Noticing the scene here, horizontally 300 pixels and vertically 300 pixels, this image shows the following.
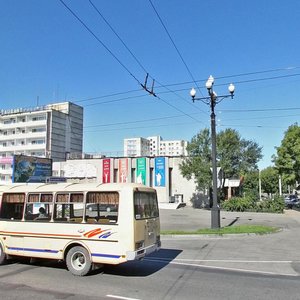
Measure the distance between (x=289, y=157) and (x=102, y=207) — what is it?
40511 millimetres

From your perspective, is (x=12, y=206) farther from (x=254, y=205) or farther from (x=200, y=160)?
(x=200, y=160)

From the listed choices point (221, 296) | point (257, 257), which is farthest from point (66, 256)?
point (257, 257)

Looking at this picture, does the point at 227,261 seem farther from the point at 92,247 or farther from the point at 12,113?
the point at 12,113

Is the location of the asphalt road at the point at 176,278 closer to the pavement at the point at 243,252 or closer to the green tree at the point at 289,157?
the pavement at the point at 243,252

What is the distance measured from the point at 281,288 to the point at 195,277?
7.05 ft

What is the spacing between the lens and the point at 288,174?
156 feet

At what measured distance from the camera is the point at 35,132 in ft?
376

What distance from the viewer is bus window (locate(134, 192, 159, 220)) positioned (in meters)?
10.4

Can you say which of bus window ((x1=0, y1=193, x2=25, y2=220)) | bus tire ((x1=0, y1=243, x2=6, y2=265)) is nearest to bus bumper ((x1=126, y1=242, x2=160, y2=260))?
bus window ((x1=0, y1=193, x2=25, y2=220))

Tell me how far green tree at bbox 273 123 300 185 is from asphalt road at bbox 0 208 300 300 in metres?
33.1

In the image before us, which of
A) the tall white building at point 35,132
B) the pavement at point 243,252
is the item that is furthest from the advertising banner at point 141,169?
the tall white building at point 35,132

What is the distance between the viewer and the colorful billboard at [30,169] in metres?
60.0

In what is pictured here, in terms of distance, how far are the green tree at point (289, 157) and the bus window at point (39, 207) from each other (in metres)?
39.2

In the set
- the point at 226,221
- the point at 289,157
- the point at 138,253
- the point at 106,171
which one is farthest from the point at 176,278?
the point at 106,171
